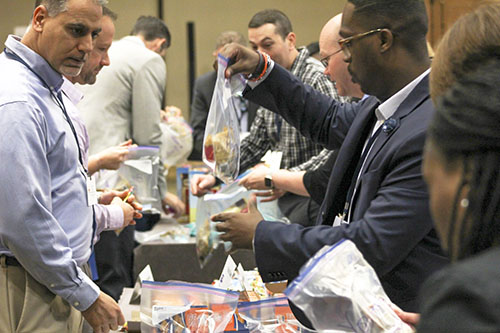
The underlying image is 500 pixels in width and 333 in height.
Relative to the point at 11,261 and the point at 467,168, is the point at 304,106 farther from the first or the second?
the point at 467,168

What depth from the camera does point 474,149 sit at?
2.46ft

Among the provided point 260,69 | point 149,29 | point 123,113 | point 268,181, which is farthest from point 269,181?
point 149,29

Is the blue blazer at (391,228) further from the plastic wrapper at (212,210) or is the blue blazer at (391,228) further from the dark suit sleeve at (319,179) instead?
the dark suit sleeve at (319,179)

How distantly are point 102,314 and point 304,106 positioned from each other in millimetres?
905

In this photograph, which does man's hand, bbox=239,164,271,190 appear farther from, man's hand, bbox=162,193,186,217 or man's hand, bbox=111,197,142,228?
man's hand, bbox=162,193,186,217

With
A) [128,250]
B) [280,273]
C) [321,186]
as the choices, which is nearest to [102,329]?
[280,273]

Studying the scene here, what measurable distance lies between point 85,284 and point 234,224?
1.65 feet

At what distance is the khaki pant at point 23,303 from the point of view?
1.75 metres

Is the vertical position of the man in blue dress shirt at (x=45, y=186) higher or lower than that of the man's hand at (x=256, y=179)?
higher

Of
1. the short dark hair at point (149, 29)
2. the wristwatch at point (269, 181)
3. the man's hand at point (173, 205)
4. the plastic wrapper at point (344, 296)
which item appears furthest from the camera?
the short dark hair at point (149, 29)

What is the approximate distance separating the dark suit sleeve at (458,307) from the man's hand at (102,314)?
1.30m

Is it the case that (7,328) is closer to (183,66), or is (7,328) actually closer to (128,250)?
(128,250)

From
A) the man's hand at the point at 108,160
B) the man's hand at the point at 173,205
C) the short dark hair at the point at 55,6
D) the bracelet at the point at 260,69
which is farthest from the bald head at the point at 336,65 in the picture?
the man's hand at the point at 173,205

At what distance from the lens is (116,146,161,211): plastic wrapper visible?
9.89ft
